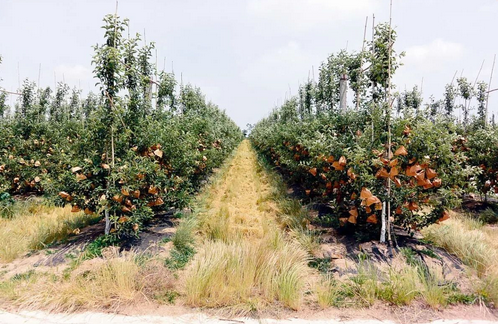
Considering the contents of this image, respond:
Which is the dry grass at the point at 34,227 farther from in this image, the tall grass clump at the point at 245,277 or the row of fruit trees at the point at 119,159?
the tall grass clump at the point at 245,277

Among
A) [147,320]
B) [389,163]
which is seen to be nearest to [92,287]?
[147,320]

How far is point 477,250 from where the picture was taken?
14.1 feet

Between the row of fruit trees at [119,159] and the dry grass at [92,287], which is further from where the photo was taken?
the row of fruit trees at [119,159]

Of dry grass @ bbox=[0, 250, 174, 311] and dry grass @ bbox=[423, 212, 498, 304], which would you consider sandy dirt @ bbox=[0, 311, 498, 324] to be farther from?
dry grass @ bbox=[423, 212, 498, 304]

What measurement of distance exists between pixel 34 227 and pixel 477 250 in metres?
7.74

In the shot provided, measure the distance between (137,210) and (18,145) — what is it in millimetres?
6807

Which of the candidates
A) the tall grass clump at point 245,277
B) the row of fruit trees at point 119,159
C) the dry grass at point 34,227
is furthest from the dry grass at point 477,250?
the dry grass at point 34,227

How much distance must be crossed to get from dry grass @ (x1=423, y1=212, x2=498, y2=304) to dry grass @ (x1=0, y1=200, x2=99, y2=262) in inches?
259

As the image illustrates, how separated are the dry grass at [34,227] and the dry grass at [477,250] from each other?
6.59 metres

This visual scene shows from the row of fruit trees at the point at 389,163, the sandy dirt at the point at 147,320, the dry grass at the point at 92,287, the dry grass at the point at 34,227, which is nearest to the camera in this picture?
the sandy dirt at the point at 147,320

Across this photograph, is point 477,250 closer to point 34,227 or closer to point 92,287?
point 92,287

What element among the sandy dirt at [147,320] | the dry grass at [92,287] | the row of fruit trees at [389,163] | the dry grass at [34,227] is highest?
the row of fruit trees at [389,163]

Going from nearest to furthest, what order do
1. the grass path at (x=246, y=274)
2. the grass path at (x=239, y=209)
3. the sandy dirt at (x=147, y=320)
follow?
1. the sandy dirt at (x=147, y=320)
2. the grass path at (x=246, y=274)
3. the grass path at (x=239, y=209)

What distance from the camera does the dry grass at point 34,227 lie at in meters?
→ 4.98
